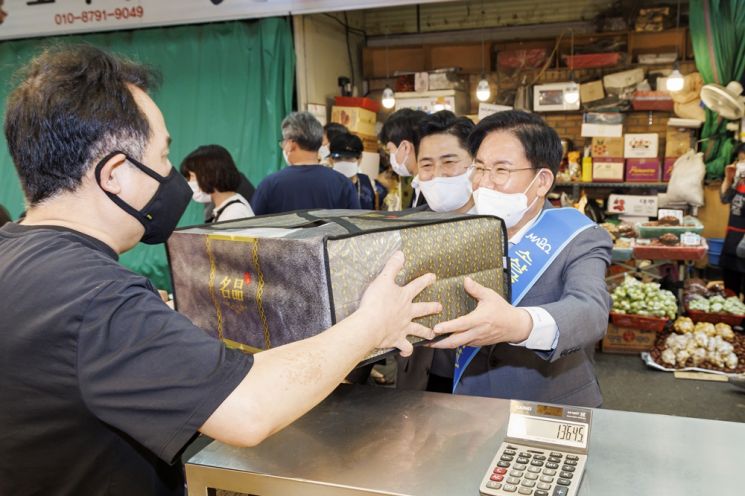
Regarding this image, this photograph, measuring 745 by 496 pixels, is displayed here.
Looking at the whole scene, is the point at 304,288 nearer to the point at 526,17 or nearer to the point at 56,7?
the point at 56,7

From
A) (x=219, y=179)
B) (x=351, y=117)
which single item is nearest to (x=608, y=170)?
(x=351, y=117)

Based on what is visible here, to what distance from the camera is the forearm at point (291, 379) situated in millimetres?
855

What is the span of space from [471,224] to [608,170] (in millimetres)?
6623

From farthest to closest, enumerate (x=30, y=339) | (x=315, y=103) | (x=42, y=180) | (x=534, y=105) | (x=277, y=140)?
(x=534, y=105)
(x=315, y=103)
(x=277, y=140)
(x=42, y=180)
(x=30, y=339)

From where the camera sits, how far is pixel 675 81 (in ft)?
21.1

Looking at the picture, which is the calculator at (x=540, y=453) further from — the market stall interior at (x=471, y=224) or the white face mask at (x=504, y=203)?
the white face mask at (x=504, y=203)

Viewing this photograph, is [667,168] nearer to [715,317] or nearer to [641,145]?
[641,145]

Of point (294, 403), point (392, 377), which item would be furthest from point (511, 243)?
point (392, 377)

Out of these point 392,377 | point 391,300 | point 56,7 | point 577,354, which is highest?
point 56,7

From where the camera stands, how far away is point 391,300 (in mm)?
1057

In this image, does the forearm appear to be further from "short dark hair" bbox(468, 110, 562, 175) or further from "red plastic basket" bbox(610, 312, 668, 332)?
"red plastic basket" bbox(610, 312, 668, 332)

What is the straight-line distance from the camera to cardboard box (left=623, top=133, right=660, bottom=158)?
23.5ft

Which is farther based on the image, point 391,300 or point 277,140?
point 277,140

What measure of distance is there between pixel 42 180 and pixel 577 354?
4.39 ft
